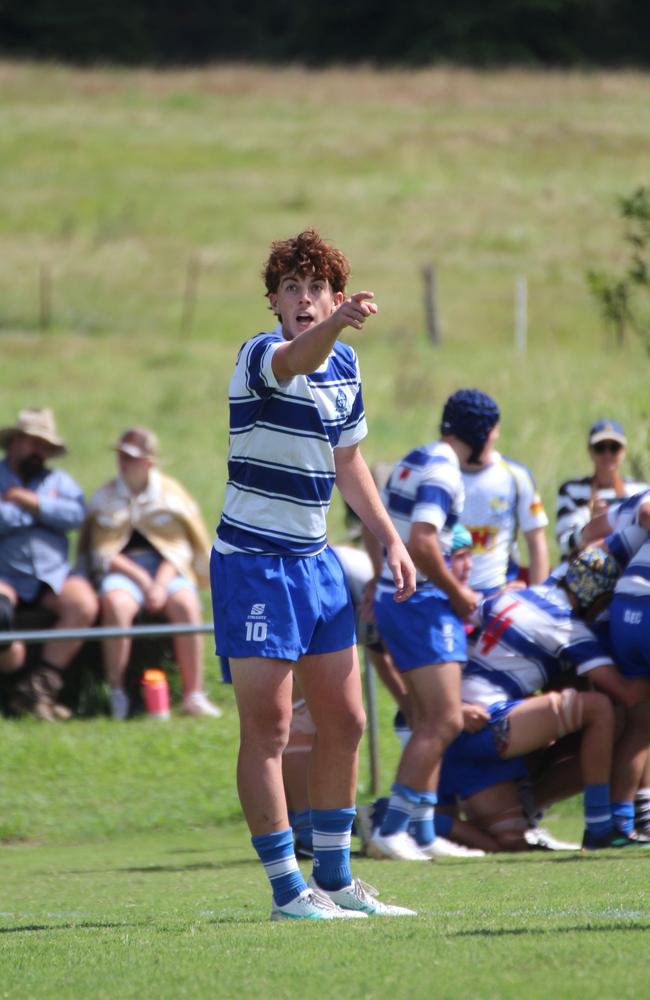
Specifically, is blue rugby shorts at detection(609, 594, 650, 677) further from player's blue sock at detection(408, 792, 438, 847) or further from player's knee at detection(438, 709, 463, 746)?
player's blue sock at detection(408, 792, 438, 847)

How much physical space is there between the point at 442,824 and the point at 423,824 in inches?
18.5

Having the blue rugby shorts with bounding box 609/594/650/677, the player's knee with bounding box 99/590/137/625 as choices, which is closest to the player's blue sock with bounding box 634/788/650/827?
the blue rugby shorts with bounding box 609/594/650/677

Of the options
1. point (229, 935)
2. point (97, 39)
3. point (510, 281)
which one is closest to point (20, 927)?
point (229, 935)

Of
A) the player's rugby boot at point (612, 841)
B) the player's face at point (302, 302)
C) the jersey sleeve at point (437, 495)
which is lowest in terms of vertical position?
the player's rugby boot at point (612, 841)

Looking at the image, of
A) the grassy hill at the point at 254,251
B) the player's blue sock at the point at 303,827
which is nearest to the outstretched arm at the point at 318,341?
the player's blue sock at the point at 303,827

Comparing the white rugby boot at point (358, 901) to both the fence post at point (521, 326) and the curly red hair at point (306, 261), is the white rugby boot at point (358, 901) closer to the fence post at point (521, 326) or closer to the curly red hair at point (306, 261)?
the curly red hair at point (306, 261)

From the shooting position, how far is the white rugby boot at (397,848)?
776cm

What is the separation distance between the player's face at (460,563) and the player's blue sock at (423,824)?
108 centimetres

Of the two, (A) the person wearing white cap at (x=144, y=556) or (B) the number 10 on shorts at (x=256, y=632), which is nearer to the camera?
(B) the number 10 on shorts at (x=256, y=632)

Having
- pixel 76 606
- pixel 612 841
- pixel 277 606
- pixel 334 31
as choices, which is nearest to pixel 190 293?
pixel 76 606

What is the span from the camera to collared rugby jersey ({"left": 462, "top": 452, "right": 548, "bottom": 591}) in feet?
27.9

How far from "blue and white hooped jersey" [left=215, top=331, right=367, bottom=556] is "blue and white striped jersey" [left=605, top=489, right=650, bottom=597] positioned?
8.55 feet

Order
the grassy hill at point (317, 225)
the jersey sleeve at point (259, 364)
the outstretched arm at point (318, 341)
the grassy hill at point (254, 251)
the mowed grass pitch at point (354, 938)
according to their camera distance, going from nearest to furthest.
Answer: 1. the mowed grass pitch at point (354, 938)
2. the outstretched arm at point (318, 341)
3. the jersey sleeve at point (259, 364)
4. the grassy hill at point (254, 251)
5. the grassy hill at point (317, 225)

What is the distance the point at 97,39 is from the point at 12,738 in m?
66.0
